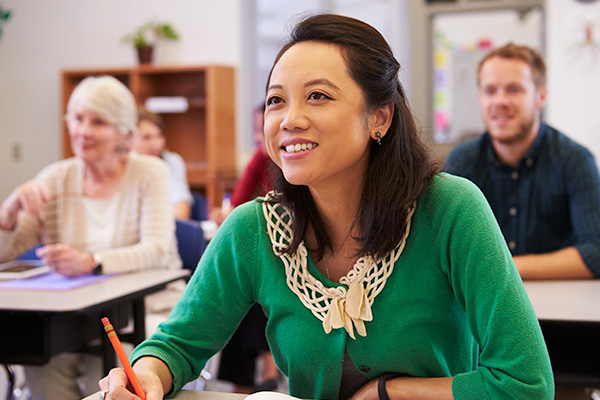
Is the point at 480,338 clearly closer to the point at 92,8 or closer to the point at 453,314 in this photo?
the point at 453,314

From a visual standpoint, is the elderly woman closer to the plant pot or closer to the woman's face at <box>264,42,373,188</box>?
the woman's face at <box>264,42,373,188</box>

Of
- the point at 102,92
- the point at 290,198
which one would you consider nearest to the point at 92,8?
the point at 102,92

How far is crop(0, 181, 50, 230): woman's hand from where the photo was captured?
233 cm

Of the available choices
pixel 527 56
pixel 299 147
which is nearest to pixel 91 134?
pixel 299 147

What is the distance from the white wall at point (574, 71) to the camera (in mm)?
4410

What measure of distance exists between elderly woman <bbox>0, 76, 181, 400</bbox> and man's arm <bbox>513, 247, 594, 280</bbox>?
1.29 metres

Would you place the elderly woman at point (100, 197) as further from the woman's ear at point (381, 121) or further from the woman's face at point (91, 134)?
the woman's ear at point (381, 121)

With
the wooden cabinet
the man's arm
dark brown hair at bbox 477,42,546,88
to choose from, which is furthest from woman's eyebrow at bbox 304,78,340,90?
the wooden cabinet

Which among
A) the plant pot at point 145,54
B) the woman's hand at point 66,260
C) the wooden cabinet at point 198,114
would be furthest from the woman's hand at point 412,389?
the plant pot at point 145,54

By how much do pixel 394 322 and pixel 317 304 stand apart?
147 millimetres

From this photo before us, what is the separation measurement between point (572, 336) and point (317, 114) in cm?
110

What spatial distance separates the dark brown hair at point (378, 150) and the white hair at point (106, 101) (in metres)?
1.43

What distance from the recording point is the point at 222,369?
2863mm

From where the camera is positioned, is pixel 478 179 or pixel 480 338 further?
pixel 478 179
